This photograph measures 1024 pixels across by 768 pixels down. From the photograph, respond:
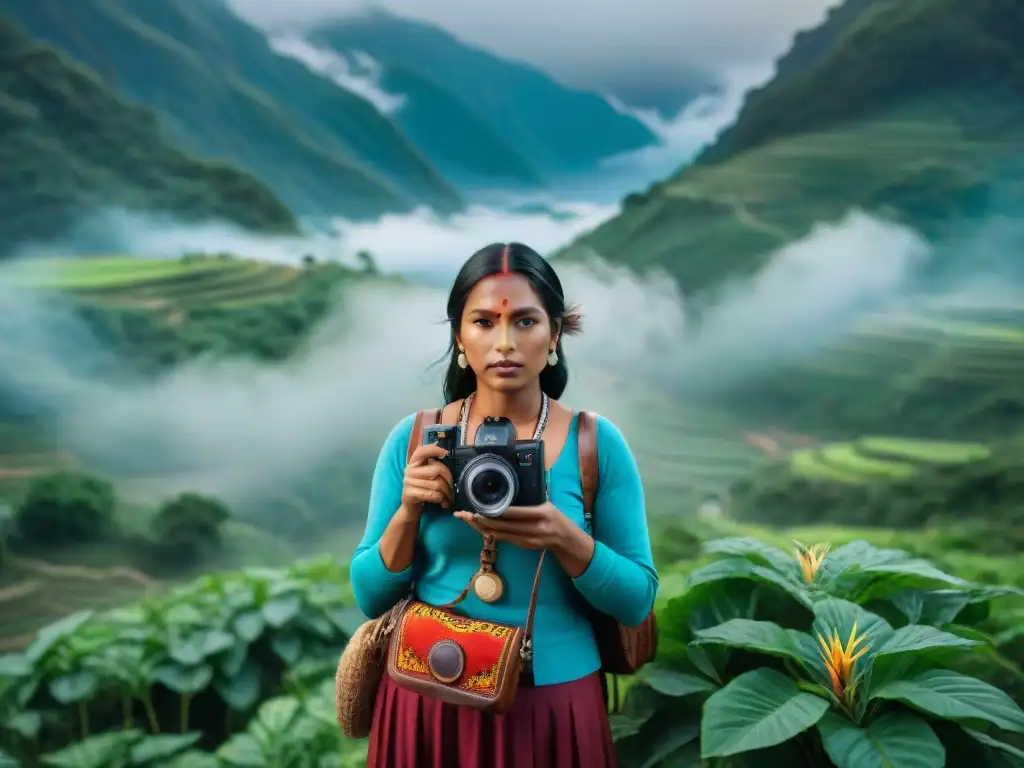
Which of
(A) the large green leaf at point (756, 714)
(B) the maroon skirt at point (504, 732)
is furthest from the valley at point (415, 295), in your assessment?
(B) the maroon skirt at point (504, 732)

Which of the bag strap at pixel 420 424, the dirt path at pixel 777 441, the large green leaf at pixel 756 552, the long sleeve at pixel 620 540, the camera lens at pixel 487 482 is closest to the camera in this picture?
the camera lens at pixel 487 482

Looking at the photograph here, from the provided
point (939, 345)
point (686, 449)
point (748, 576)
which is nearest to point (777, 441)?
point (686, 449)

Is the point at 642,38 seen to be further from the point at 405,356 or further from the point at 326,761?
the point at 326,761

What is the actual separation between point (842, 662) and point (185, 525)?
3.08 m

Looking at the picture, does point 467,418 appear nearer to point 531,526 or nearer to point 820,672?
point 531,526

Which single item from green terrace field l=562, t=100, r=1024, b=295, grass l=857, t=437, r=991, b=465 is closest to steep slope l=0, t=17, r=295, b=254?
green terrace field l=562, t=100, r=1024, b=295

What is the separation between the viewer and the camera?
1183 millimetres

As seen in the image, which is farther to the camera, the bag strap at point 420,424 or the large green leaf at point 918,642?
the large green leaf at point 918,642

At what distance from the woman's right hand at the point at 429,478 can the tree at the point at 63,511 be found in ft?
10.0

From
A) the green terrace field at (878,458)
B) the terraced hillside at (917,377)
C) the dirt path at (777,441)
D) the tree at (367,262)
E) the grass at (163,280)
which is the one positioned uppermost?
the tree at (367,262)

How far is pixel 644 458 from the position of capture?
4.04 metres

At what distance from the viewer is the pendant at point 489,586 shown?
1.29 m

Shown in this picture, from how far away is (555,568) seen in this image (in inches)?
52.4

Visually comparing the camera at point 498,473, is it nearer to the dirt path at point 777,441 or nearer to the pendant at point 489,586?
the pendant at point 489,586
